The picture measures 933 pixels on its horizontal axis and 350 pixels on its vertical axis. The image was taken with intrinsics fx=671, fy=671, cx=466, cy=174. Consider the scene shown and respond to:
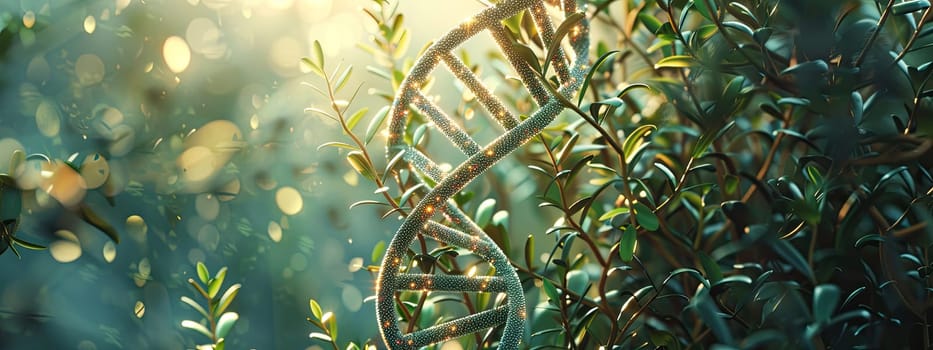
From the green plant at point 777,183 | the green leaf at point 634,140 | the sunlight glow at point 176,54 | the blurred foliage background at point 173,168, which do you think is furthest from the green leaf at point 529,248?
the sunlight glow at point 176,54

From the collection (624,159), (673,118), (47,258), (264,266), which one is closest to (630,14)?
(673,118)

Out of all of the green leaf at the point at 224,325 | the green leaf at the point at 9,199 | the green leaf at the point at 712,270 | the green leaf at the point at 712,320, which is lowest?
the green leaf at the point at 224,325

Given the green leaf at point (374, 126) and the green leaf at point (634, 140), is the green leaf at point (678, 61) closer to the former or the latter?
the green leaf at point (634, 140)

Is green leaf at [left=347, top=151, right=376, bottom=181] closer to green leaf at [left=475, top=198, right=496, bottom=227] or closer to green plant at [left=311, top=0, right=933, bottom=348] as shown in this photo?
green plant at [left=311, top=0, right=933, bottom=348]

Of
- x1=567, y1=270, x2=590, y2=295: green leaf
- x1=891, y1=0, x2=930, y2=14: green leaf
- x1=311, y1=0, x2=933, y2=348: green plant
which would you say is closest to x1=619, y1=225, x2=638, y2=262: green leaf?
x1=311, y1=0, x2=933, y2=348: green plant

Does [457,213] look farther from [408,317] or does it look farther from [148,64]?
[148,64]
